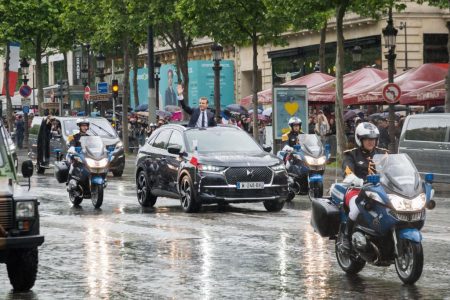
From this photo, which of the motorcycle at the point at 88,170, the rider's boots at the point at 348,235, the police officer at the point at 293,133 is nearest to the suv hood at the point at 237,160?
the motorcycle at the point at 88,170

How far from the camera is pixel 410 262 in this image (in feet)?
37.3

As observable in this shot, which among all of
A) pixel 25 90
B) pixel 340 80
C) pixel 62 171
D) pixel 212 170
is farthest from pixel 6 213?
pixel 25 90

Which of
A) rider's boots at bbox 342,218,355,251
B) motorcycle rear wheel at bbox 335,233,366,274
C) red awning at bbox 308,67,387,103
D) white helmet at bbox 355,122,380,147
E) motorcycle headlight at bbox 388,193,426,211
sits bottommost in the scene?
motorcycle rear wheel at bbox 335,233,366,274

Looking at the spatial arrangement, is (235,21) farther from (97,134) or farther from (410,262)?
(410,262)

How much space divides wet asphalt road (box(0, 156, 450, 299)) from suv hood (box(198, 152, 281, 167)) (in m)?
0.82

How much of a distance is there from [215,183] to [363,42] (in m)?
39.2

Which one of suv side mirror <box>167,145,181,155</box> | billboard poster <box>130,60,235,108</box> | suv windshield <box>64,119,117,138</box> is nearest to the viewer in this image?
suv side mirror <box>167,145,181,155</box>

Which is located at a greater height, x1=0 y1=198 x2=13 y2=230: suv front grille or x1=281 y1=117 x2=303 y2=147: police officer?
x1=281 y1=117 x2=303 y2=147: police officer

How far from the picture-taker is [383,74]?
41562 millimetres

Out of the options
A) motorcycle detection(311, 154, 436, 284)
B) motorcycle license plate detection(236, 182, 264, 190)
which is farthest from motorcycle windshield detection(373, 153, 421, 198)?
motorcycle license plate detection(236, 182, 264, 190)

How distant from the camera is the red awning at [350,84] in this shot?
134ft

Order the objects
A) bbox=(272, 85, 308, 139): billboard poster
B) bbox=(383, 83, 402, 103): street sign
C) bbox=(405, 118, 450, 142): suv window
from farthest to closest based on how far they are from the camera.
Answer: bbox=(272, 85, 308, 139): billboard poster
bbox=(383, 83, 402, 103): street sign
bbox=(405, 118, 450, 142): suv window

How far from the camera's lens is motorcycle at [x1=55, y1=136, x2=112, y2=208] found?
23.1m

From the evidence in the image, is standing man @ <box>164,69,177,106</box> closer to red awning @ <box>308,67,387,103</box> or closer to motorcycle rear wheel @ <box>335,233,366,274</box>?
red awning @ <box>308,67,387,103</box>
